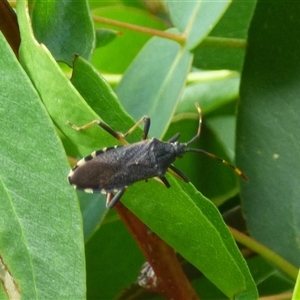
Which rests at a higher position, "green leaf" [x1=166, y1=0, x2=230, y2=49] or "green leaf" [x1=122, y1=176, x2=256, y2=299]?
"green leaf" [x1=166, y1=0, x2=230, y2=49]

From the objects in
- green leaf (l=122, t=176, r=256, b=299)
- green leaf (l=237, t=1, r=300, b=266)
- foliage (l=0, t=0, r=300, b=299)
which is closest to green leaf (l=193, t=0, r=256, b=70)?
foliage (l=0, t=0, r=300, b=299)

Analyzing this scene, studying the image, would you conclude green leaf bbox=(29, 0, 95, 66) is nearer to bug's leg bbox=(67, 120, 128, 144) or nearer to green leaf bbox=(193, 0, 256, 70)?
bug's leg bbox=(67, 120, 128, 144)

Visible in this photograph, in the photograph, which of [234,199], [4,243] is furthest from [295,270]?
[4,243]

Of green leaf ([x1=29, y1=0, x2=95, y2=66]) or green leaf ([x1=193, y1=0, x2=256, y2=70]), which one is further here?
green leaf ([x1=193, y1=0, x2=256, y2=70])

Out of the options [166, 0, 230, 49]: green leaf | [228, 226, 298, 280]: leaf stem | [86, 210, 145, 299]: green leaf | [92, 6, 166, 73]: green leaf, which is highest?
[166, 0, 230, 49]: green leaf

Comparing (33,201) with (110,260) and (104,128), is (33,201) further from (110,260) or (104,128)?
(110,260)

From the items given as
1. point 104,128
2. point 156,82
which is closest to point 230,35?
point 156,82

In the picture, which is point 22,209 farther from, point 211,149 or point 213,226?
point 211,149

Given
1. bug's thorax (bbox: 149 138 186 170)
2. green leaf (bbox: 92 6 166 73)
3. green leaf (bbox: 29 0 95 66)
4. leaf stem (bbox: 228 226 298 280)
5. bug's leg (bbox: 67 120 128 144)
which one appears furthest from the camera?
green leaf (bbox: 92 6 166 73)
